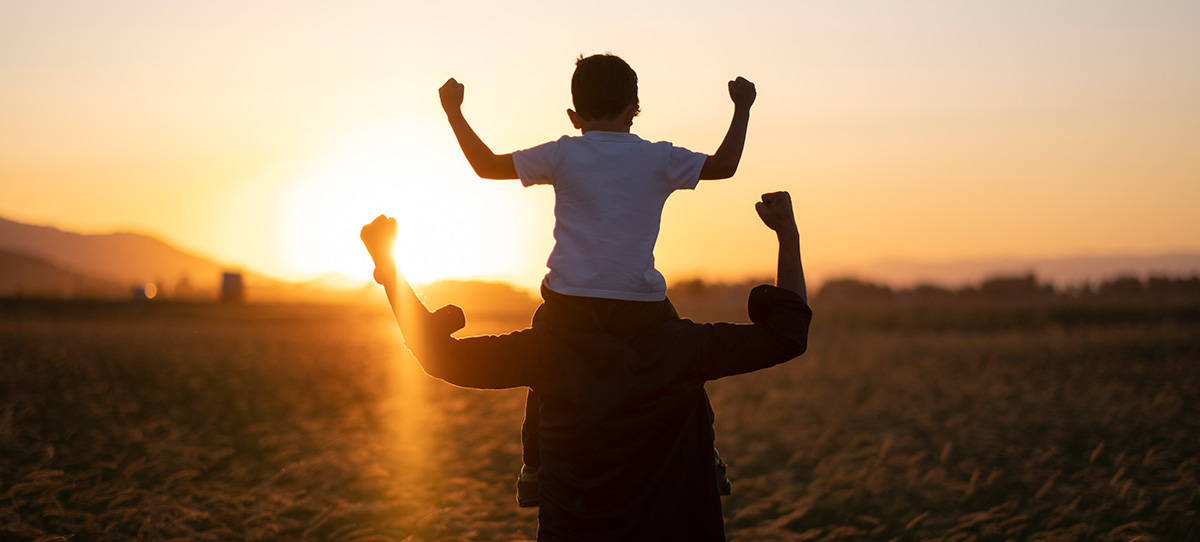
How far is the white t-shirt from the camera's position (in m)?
3.34

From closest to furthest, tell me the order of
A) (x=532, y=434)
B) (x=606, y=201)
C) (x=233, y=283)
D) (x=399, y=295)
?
(x=606, y=201) → (x=399, y=295) → (x=532, y=434) → (x=233, y=283)

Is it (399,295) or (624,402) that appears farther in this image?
(399,295)

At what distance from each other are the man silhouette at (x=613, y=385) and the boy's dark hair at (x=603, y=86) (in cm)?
79

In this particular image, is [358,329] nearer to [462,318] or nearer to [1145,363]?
[1145,363]

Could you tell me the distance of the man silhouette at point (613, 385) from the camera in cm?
339

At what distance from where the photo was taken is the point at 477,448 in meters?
8.88

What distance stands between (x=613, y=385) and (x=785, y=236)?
95 centimetres

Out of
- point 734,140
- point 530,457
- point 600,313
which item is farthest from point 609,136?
point 530,457

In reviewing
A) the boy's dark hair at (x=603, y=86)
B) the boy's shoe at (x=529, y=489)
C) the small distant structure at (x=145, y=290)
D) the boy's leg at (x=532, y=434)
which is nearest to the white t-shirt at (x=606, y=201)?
the boy's dark hair at (x=603, y=86)

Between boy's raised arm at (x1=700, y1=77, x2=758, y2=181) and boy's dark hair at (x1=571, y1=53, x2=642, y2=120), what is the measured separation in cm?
40

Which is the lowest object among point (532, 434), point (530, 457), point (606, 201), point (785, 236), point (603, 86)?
point (530, 457)

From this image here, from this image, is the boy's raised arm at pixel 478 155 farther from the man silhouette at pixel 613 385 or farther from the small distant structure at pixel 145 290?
the small distant structure at pixel 145 290

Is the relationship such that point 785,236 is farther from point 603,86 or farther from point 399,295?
point 399,295

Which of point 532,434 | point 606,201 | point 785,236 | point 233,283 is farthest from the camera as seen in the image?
point 233,283
